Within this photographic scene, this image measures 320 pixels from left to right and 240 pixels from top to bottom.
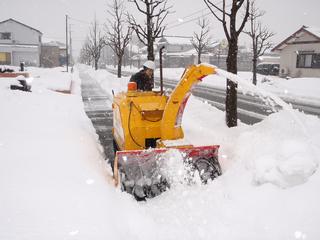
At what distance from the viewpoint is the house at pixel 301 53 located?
99.3 feet

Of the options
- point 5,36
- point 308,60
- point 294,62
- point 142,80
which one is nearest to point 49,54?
point 5,36

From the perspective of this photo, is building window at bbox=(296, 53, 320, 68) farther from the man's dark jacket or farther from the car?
the man's dark jacket

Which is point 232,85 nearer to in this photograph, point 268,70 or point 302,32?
point 302,32

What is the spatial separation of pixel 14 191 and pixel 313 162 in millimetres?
3863

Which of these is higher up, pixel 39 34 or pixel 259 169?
pixel 39 34

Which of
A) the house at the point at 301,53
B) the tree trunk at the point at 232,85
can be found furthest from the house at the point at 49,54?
the tree trunk at the point at 232,85

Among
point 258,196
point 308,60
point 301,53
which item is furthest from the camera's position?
point 301,53

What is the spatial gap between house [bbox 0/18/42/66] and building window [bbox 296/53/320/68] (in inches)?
1665

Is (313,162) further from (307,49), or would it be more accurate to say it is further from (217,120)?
(307,49)

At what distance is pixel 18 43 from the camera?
54938 mm

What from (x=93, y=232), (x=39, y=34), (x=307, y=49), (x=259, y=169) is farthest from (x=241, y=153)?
(x=39, y=34)

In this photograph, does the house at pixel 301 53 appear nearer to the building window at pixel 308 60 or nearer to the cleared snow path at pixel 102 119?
the building window at pixel 308 60

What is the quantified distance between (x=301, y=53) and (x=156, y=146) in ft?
99.5

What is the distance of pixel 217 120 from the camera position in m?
10.4
